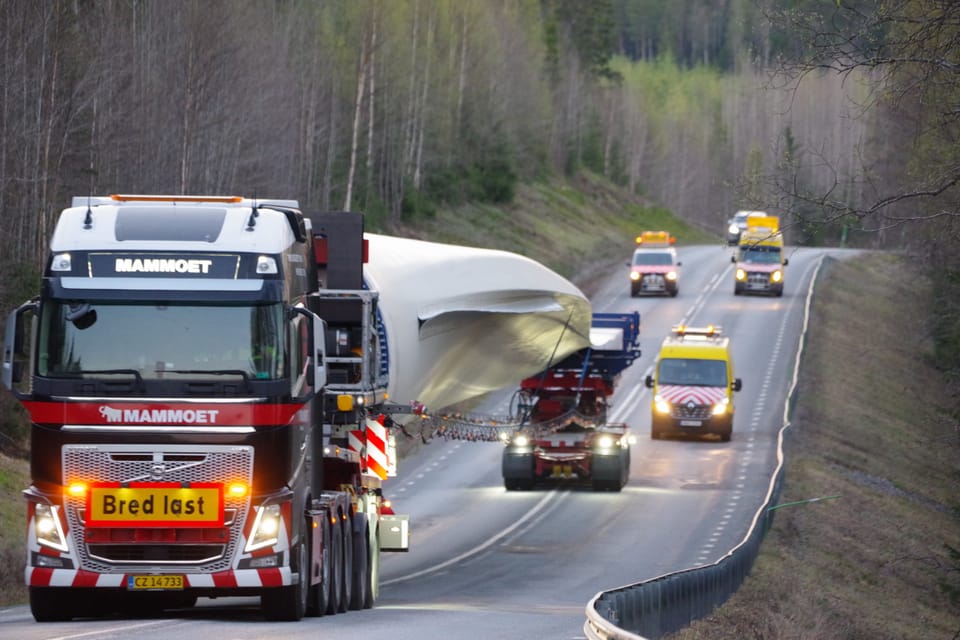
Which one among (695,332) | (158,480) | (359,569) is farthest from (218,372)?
(695,332)

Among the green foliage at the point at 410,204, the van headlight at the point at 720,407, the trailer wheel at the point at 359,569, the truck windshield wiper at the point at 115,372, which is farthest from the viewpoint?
the green foliage at the point at 410,204

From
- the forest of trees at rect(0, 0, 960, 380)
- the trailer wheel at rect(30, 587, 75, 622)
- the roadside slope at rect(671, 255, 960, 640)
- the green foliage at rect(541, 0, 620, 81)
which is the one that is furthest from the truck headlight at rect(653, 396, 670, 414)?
the green foliage at rect(541, 0, 620, 81)

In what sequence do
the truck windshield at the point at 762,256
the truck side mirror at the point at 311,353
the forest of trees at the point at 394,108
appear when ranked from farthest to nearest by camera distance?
the truck windshield at the point at 762,256 < the forest of trees at the point at 394,108 < the truck side mirror at the point at 311,353

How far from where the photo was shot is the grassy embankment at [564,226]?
7794 centimetres

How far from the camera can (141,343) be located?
1327 cm

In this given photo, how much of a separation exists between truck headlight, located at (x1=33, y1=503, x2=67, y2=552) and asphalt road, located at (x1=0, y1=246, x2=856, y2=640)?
2.23ft

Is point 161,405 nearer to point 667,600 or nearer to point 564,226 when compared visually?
point 667,600

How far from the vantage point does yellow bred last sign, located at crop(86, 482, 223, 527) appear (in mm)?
13227

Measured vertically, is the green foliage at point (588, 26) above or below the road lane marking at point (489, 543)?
above

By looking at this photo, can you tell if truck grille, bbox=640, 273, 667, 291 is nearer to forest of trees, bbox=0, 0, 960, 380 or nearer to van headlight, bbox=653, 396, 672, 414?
forest of trees, bbox=0, 0, 960, 380

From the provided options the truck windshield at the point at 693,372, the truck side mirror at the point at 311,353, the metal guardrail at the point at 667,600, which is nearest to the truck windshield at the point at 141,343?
the truck side mirror at the point at 311,353

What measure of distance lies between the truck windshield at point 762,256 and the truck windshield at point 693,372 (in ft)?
84.3

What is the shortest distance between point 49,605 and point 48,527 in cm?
103

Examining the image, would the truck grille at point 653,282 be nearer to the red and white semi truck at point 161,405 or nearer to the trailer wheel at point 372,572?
the trailer wheel at point 372,572
